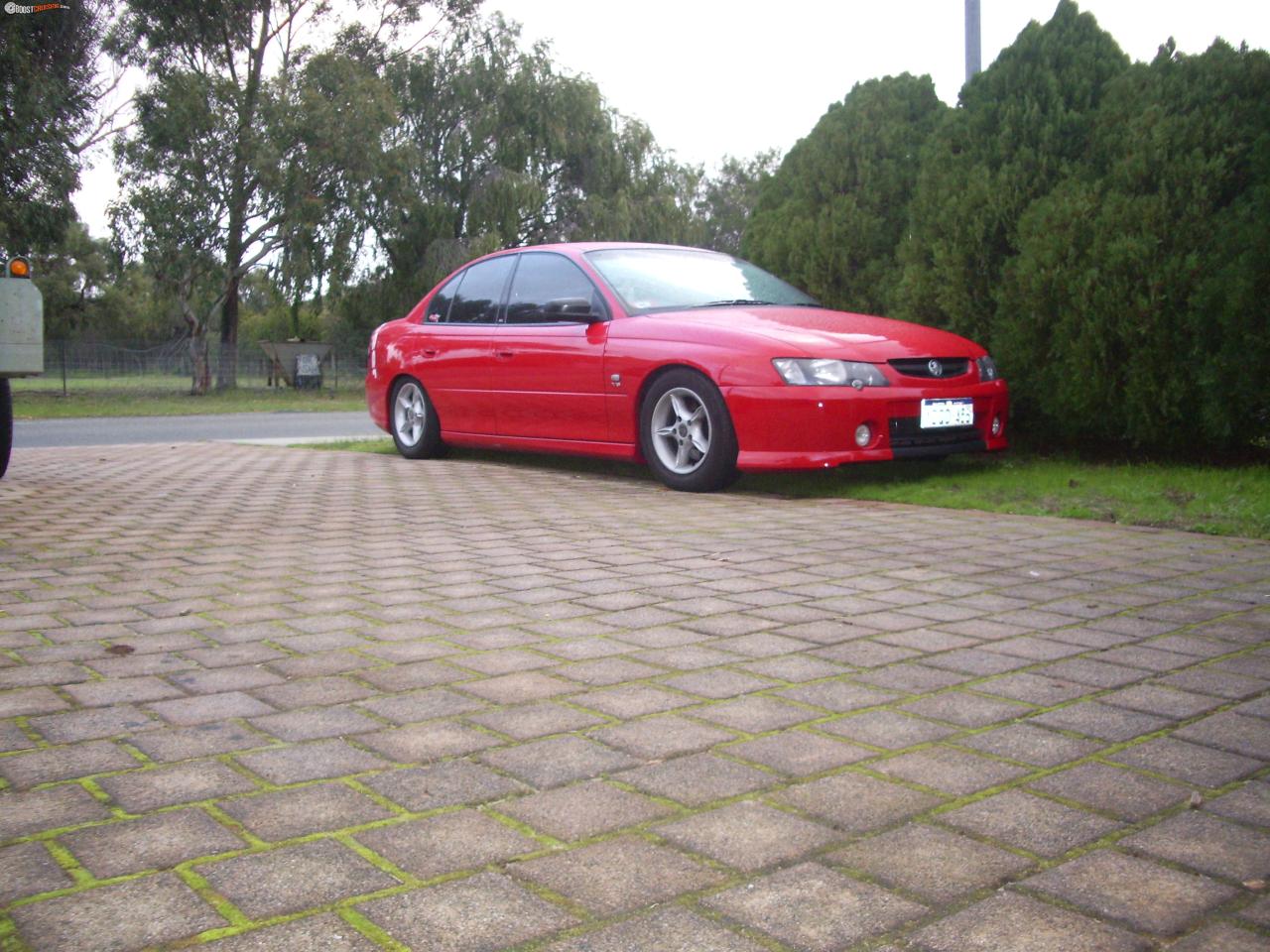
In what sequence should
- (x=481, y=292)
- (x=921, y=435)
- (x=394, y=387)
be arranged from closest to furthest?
(x=921, y=435) → (x=481, y=292) → (x=394, y=387)

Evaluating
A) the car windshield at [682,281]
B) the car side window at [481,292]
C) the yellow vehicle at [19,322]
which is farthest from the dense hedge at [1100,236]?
the yellow vehicle at [19,322]

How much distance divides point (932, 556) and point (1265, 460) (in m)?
3.59

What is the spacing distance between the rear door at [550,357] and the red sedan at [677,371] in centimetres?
1

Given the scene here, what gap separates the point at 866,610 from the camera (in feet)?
13.5

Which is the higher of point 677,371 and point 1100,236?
point 1100,236

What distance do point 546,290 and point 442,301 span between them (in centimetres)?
134

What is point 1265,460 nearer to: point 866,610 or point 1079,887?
point 866,610

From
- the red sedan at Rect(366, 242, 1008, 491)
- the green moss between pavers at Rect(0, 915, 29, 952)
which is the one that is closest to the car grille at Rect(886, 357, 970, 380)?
the red sedan at Rect(366, 242, 1008, 491)

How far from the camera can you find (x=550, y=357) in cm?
815

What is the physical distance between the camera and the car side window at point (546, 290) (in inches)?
319

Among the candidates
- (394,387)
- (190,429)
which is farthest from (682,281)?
(190,429)

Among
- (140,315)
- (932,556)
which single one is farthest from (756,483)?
(140,315)

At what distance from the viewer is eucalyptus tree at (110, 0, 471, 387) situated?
93.5 ft

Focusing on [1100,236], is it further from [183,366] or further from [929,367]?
[183,366]
